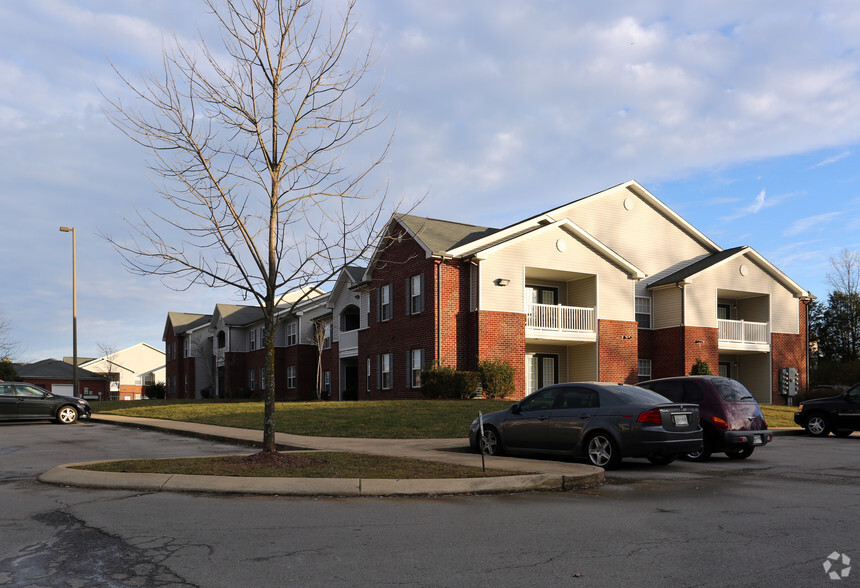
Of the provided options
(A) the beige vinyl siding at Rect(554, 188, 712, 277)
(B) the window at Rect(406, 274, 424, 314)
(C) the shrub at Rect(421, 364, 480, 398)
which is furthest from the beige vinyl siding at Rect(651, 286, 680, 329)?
(B) the window at Rect(406, 274, 424, 314)

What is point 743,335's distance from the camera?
3506 centimetres

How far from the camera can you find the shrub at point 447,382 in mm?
27125

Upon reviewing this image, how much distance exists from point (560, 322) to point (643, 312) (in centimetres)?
653

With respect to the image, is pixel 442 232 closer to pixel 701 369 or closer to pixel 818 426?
pixel 701 369

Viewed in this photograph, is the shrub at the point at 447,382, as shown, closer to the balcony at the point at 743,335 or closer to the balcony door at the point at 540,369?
the balcony door at the point at 540,369

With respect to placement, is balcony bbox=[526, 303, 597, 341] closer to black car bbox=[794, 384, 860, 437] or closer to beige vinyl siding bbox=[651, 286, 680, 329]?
beige vinyl siding bbox=[651, 286, 680, 329]

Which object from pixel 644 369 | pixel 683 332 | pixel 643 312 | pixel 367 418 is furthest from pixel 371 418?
pixel 643 312

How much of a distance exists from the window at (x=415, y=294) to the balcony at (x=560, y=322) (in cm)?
429

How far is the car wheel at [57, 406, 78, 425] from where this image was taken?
2472cm

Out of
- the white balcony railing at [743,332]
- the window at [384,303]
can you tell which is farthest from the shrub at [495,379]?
the white balcony railing at [743,332]

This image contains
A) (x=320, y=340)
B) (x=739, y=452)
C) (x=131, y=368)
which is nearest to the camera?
(x=739, y=452)

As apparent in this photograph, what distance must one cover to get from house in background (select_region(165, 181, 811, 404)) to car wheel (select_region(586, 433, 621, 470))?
15.1m

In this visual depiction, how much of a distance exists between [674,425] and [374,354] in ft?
75.5

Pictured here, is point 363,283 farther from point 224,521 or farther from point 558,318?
point 224,521
